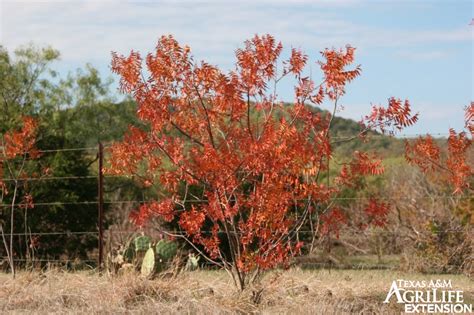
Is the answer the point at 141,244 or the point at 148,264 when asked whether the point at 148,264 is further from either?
the point at 141,244

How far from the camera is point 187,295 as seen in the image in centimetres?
953

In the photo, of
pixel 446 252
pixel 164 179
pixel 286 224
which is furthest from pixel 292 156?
pixel 446 252

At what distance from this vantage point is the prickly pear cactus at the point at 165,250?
12.3 meters

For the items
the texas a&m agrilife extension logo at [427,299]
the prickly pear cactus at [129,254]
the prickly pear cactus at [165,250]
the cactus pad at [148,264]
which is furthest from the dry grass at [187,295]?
the prickly pear cactus at [129,254]

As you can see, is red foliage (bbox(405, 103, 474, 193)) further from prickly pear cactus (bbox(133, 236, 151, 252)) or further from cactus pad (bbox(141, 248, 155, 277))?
prickly pear cactus (bbox(133, 236, 151, 252))

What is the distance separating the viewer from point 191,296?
957 centimetres

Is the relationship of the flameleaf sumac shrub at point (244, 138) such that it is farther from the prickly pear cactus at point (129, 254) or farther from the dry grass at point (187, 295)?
the prickly pear cactus at point (129, 254)

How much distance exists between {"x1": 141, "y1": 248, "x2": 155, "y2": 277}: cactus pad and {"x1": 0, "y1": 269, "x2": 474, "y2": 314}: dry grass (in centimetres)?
56

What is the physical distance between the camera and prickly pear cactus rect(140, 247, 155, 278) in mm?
11035

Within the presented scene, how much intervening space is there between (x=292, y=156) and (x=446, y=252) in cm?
611

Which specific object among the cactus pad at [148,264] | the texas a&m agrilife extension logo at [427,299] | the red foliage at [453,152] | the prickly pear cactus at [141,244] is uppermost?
the red foliage at [453,152]

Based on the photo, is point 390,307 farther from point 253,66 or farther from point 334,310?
point 253,66

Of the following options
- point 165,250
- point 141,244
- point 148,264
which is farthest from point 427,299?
point 141,244

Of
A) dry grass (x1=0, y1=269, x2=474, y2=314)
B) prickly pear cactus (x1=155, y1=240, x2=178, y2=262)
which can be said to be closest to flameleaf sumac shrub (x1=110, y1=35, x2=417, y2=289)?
dry grass (x1=0, y1=269, x2=474, y2=314)
